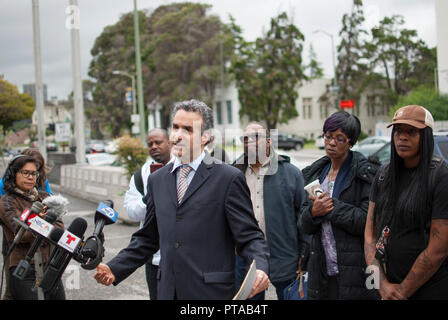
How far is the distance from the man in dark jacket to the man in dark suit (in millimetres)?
1376

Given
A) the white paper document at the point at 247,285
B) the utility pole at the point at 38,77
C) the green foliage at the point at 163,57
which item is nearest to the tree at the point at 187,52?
the green foliage at the point at 163,57

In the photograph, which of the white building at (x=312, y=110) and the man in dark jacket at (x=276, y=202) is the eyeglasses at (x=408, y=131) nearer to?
the man in dark jacket at (x=276, y=202)

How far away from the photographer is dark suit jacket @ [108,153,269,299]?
2.57m

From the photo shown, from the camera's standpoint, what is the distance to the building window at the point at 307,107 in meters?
54.7

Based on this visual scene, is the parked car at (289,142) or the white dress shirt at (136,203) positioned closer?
the white dress shirt at (136,203)

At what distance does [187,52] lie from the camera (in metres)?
51.3

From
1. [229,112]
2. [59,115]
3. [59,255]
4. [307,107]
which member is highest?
[59,115]

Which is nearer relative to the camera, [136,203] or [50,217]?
[50,217]

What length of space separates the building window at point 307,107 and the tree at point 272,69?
21.6 feet

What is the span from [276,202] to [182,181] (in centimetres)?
152

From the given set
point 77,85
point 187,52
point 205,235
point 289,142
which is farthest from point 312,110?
point 205,235

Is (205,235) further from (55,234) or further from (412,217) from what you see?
(412,217)

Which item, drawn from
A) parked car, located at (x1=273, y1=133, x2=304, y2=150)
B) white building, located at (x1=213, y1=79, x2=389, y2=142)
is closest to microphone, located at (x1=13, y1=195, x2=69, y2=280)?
parked car, located at (x1=273, y1=133, x2=304, y2=150)
